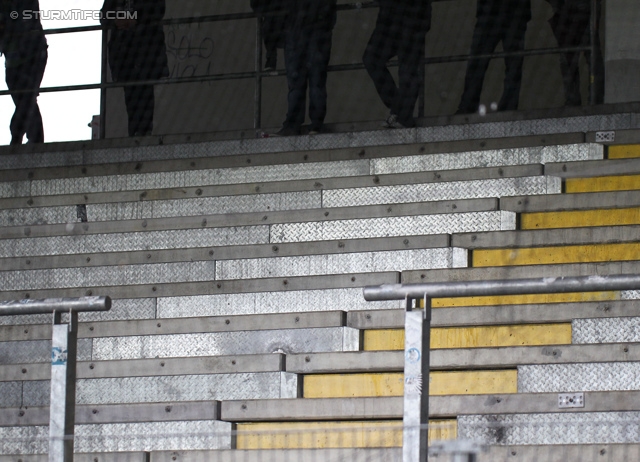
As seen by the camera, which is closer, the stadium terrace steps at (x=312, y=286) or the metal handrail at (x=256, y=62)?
the stadium terrace steps at (x=312, y=286)

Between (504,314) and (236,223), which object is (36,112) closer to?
(236,223)

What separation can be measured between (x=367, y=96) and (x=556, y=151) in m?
4.10

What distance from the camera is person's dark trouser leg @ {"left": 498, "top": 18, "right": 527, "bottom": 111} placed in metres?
7.28

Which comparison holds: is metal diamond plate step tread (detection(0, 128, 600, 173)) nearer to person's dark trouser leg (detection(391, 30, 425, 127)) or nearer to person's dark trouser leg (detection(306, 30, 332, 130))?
person's dark trouser leg (detection(391, 30, 425, 127))

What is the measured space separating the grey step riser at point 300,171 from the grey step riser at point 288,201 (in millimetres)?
126

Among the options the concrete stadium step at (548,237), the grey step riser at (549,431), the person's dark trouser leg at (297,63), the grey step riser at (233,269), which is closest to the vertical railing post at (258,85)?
the person's dark trouser leg at (297,63)

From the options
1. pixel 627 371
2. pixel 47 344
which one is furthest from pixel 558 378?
pixel 47 344

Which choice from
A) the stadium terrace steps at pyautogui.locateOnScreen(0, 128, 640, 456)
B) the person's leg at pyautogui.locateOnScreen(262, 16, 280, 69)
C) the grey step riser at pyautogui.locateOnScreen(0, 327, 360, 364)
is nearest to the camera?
the stadium terrace steps at pyautogui.locateOnScreen(0, 128, 640, 456)

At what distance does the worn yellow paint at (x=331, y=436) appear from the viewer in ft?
15.1

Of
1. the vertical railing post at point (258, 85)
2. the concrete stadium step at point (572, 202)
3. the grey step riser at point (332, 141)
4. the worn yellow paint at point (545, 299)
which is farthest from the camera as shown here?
the vertical railing post at point (258, 85)

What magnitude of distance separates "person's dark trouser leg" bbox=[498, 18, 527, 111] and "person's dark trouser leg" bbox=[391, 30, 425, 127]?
0.50 m

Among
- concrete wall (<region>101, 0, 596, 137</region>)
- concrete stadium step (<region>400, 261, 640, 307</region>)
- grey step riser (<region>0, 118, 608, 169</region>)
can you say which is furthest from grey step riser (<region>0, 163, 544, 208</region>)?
concrete wall (<region>101, 0, 596, 137</region>)

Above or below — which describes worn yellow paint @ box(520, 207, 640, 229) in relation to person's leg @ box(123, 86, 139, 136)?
below

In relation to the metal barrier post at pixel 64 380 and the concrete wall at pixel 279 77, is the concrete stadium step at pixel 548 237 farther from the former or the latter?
the concrete wall at pixel 279 77
